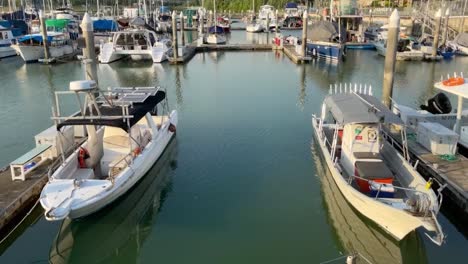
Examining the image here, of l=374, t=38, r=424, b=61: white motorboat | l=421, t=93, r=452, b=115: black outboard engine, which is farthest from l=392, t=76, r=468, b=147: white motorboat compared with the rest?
l=374, t=38, r=424, b=61: white motorboat

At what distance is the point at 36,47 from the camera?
40.7m

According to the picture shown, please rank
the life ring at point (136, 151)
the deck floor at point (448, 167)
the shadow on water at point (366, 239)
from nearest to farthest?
the shadow on water at point (366, 239) → the deck floor at point (448, 167) → the life ring at point (136, 151)

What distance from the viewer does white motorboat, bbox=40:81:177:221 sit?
1034cm

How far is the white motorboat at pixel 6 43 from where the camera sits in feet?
146

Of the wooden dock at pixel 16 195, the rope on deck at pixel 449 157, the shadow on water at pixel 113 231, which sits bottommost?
the shadow on water at pixel 113 231

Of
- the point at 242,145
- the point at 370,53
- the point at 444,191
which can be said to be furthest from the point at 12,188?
the point at 370,53

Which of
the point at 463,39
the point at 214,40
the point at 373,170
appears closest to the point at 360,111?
the point at 373,170

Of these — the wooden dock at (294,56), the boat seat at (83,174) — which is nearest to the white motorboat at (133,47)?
the wooden dock at (294,56)

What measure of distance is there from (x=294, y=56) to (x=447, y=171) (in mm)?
29410

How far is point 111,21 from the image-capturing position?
54219mm

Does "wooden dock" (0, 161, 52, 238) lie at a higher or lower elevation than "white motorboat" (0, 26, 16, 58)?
lower

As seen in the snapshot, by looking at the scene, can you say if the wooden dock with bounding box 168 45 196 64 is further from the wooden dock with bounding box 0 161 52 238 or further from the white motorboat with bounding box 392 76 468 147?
the wooden dock with bounding box 0 161 52 238

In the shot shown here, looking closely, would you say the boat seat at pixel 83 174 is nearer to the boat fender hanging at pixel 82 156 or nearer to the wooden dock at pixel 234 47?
the boat fender hanging at pixel 82 156

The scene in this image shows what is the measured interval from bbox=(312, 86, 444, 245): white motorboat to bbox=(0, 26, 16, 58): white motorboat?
138 feet
